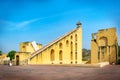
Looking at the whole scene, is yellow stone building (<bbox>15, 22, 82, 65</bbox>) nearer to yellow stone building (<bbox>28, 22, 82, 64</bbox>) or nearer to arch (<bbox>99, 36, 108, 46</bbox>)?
yellow stone building (<bbox>28, 22, 82, 64</bbox>)

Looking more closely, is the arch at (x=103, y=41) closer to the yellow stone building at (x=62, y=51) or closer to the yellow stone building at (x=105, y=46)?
the yellow stone building at (x=105, y=46)

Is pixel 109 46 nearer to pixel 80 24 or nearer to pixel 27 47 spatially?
pixel 80 24

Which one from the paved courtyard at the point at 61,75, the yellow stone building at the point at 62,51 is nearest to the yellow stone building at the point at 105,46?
the yellow stone building at the point at 62,51

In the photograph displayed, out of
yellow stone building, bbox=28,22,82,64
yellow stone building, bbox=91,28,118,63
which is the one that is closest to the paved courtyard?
yellow stone building, bbox=28,22,82,64

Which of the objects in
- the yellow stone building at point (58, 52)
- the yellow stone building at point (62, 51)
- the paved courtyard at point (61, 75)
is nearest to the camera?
the paved courtyard at point (61, 75)

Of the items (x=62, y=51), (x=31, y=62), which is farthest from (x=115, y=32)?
(x=31, y=62)

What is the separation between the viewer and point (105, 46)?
30734mm

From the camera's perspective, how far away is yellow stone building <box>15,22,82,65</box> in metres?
29.1

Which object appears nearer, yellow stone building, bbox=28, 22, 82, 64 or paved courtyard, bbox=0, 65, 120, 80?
paved courtyard, bbox=0, 65, 120, 80

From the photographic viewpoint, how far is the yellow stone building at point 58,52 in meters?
29.1

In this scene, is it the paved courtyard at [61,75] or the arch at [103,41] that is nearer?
the paved courtyard at [61,75]

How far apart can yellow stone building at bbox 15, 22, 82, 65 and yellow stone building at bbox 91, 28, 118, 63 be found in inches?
191

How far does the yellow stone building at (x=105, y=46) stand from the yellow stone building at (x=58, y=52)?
4.86 m

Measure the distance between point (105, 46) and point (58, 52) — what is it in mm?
8126
